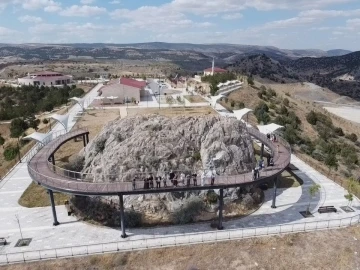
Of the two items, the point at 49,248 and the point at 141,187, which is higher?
the point at 141,187

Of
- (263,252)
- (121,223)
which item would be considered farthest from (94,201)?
(263,252)

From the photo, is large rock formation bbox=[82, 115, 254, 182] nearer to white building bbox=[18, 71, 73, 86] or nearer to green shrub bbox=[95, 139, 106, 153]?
green shrub bbox=[95, 139, 106, 153]

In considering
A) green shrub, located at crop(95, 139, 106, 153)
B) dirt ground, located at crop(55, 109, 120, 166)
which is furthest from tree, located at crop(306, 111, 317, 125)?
green shrub, located at crop(95, 139, 106, 153)

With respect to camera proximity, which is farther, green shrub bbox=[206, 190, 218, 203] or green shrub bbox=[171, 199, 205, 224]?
green shrub bbox=[206, 190, 218, 203]

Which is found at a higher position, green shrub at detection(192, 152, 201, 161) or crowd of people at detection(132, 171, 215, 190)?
crowd of people at detection(132, 171, 215, 190)

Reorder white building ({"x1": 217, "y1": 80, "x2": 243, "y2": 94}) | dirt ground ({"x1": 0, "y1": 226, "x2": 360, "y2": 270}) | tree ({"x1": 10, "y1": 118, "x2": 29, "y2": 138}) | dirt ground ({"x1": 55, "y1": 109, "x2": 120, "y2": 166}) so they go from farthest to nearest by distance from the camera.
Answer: white building ({"x1": 217, "y1": 80, "x2": 243, "y2": 94})
tree ({"x1": 10, "y1": 118, "x2": 29, "y2": 138})
dirt ground ({"x1": 55, "y1": 109, "x2": 120, "y2": 166})
dirt ground ({"x1": 0, "y1": 226, "x2": 360, "y2": 270})

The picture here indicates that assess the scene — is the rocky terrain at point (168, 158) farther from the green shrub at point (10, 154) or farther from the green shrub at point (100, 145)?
the green shrub at point (10, 154)

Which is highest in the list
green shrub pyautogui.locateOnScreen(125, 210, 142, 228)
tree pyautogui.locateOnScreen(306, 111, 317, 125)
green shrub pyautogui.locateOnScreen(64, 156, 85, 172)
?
green shrub pyautogui.locateOnScreen(64, 156, 85, 172)

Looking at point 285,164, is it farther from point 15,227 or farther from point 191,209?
point 15,227
